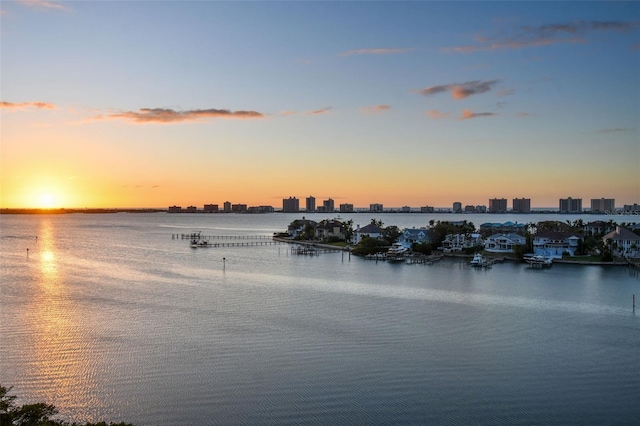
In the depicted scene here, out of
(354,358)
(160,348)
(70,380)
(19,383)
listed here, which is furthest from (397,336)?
(19,383)

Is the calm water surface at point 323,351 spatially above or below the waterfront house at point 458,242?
below

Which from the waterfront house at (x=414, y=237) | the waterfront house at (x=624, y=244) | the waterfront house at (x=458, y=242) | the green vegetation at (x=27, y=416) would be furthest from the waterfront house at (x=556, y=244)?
the green vegetation at (x=27, y=416)

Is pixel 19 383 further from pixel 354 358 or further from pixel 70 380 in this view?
pixel 354 358

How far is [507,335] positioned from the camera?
14.6m

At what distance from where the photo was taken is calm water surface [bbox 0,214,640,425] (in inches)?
382

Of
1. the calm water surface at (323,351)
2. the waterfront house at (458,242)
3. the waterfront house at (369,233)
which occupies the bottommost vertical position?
the calm water surface at (323,351)

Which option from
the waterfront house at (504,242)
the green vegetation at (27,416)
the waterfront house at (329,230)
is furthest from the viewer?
the waterfront house at (329,230)

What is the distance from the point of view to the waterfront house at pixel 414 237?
3997cm

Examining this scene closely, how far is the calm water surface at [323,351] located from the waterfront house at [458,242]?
1471 centimetres

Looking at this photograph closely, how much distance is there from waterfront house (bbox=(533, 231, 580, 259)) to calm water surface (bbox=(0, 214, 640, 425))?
11.6 metres

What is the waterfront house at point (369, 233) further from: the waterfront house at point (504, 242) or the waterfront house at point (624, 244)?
the waterfront house at point (624, 244)

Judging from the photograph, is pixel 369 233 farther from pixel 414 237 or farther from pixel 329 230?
pixel 329 230

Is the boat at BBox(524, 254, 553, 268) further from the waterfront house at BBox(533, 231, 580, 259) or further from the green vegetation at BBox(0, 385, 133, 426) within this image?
the green vegetation at BBox(0, 385, 133, 426)

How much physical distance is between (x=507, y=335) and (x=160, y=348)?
9264 millimetres
